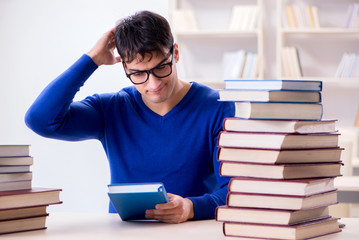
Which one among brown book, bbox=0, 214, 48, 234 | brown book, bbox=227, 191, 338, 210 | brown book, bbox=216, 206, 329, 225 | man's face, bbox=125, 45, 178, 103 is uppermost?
man's face, bbox=125, 45, 178, 103

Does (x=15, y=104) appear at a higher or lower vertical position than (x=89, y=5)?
lower

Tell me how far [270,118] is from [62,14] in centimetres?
402

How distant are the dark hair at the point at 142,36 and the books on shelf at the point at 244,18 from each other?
9.70 feet

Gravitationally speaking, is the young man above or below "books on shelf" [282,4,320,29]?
below

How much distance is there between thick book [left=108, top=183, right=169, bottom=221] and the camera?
4.85ft

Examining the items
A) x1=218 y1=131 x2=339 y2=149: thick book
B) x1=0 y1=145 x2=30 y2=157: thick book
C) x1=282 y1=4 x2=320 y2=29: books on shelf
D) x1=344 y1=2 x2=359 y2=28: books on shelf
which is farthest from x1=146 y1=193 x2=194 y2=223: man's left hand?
x1=344 y1=2 x2=359 y2=28: books on shelf

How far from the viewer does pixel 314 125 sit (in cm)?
135

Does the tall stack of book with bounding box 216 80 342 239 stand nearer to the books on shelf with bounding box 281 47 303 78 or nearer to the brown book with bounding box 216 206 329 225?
the brown book with bounding box 216 206 329 225

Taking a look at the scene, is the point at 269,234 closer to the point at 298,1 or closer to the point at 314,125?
the point at 314,125

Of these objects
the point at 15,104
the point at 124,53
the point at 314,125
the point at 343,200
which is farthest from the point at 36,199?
the point at 15,104

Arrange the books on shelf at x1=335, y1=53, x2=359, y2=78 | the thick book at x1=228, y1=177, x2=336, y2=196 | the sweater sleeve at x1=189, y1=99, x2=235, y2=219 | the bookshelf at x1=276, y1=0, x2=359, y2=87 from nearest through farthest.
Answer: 1. the thick book at x1=228, y1=177, x2=336, y2=196
2. the sweater sleeve at x1=189, y1=99, x2=235, y2=219
3. the books on shelf at x1=335, y1=53, x2=359, y2=78
4. the bookshelf at x1=276, y1=0, x2=359, y2=87

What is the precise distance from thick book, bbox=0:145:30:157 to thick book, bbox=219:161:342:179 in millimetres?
561

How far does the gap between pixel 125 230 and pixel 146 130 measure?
50cm

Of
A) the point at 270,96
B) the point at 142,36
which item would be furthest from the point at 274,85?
the point at 142,36
